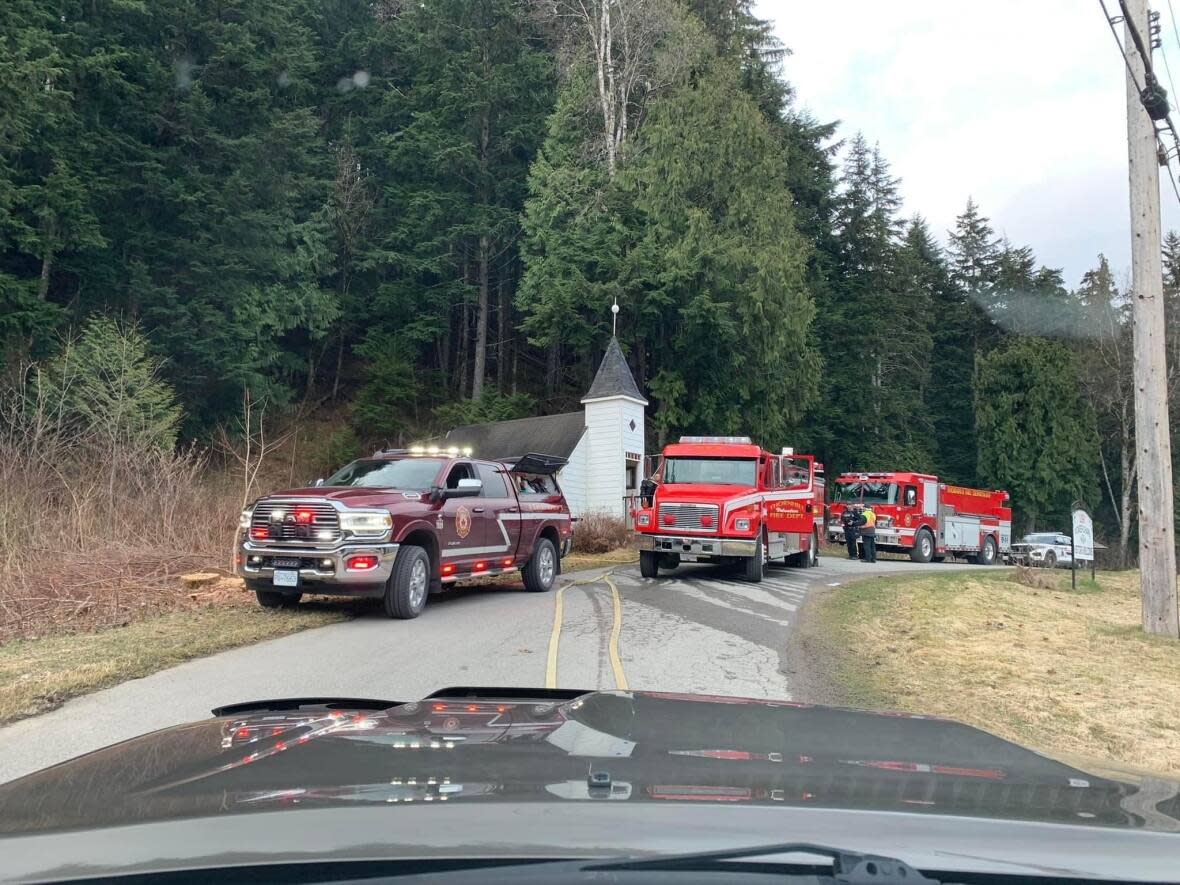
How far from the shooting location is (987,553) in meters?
35.6

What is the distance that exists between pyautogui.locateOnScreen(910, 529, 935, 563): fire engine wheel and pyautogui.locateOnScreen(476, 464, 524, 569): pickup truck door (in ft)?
66.7

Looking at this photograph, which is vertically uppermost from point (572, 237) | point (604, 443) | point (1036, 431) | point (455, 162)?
point (455, 162)

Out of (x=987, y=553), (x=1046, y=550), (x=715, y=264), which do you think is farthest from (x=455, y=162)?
(x=1046, y=550)

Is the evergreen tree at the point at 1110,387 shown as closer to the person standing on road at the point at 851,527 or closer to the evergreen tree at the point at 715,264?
the evergreen tree at the point at 715,264

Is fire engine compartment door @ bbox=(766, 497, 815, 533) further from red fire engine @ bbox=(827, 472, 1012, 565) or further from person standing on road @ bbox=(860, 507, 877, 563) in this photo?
red fire engine @ bbox=(827, 472, 1012, 565)

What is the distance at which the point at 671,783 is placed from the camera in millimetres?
2168

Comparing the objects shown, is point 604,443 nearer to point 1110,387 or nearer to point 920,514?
point 920,514

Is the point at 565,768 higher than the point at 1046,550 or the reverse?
higher

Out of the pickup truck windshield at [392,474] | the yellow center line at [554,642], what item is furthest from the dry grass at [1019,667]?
the pickup truck windshield at [392,474]

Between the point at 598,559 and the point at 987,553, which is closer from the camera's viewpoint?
the point at 598,559

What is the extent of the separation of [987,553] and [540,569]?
88.2 ft

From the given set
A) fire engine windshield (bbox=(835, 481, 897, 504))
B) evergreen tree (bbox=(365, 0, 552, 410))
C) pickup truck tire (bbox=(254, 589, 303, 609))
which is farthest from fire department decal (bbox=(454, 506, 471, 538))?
evergreen tree (bbox=(365, 0, 552, 410))

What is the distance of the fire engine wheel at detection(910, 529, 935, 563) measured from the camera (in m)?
30.4

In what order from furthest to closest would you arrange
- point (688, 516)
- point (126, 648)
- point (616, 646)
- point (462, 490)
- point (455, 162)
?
1. point (455, 162)
2. point (688, 516)
3. point (462, 490)
4. point (616, 646)
5. point (126, 648)
